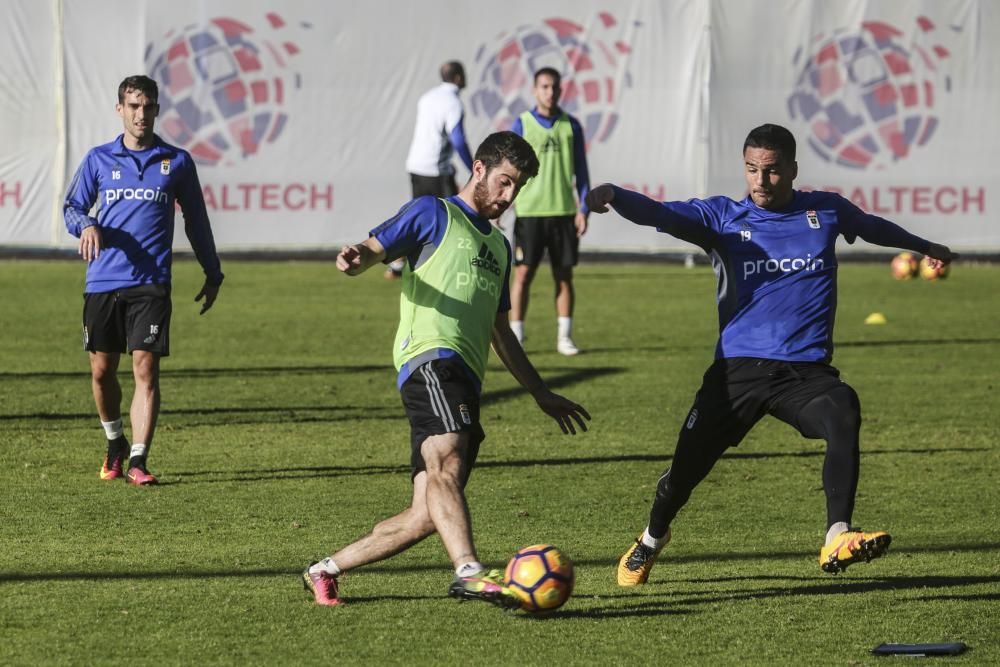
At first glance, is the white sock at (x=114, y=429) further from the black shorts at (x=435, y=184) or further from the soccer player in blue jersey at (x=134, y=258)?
the black shorts at (x=435, y=184)

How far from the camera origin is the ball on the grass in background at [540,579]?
19.0ft

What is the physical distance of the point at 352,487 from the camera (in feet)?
29.8

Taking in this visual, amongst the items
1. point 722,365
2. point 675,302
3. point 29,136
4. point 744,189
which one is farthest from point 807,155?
point 722,365

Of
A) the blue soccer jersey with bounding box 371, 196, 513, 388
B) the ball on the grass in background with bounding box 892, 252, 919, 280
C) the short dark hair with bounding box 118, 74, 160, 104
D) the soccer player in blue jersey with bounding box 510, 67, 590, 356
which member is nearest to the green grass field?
the soccer player in blue jersey with bounding box 510, 67, 590, 356

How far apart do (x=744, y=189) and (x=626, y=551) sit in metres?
16.5

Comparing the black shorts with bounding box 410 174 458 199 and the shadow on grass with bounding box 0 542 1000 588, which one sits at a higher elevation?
the black shorts with bounding box 410 174 458 199

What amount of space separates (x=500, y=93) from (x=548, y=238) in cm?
908

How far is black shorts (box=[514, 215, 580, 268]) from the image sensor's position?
49.0 ft

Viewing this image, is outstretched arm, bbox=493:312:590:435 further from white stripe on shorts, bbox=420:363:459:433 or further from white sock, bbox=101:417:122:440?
white sock, bbox=101:417:122:440

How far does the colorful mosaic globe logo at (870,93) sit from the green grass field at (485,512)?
25.9ft

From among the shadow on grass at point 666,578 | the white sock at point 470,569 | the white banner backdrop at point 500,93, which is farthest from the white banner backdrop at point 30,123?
→ the white sock at point 470,569

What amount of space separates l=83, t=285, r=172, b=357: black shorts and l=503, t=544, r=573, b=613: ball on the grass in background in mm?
3676

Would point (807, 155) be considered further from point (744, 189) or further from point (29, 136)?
point (29, 136)

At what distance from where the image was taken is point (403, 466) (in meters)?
9.76
